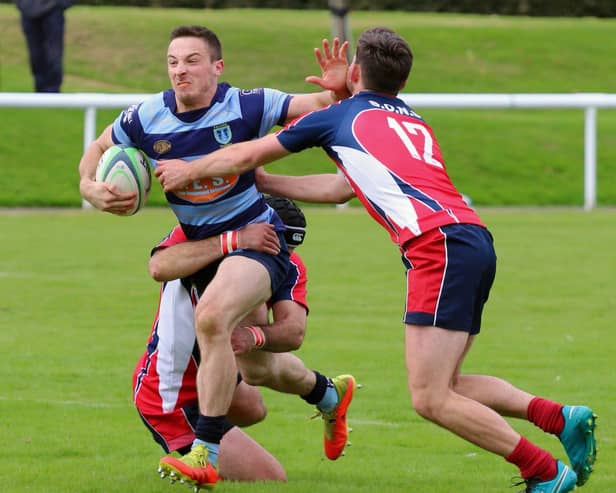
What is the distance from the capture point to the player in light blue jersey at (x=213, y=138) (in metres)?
7.36

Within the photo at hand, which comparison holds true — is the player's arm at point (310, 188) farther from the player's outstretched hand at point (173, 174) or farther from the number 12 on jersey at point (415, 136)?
the number 12 on jersey at point (415, 136)

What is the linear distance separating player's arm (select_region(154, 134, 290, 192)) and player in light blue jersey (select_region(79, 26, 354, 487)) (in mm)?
173

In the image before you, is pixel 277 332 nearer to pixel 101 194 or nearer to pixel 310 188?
pixel 310 188

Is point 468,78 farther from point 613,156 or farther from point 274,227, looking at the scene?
point 274,227

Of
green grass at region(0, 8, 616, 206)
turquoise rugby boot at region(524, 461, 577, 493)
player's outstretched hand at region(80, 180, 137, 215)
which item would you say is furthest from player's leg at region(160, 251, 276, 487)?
green grass at region(0, 8, 616, 206)

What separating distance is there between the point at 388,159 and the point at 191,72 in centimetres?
136

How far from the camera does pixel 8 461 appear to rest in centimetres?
773

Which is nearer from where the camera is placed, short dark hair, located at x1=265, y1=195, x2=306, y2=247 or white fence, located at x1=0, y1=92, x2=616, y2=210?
short dark hair, located at x1=265, y1=195, x2=306, y2=247

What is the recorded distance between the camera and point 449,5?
4334 centimetres

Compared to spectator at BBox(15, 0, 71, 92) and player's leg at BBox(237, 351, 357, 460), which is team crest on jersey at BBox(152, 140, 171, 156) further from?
spectator at BBox(15, 0, 71, 92)

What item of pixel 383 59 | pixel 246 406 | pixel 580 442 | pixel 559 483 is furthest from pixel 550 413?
pixel 383 59

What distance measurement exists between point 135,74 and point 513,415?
24.8 metres

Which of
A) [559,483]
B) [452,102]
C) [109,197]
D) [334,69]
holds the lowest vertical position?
[452,102]

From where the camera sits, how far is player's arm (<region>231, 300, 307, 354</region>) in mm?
7562
